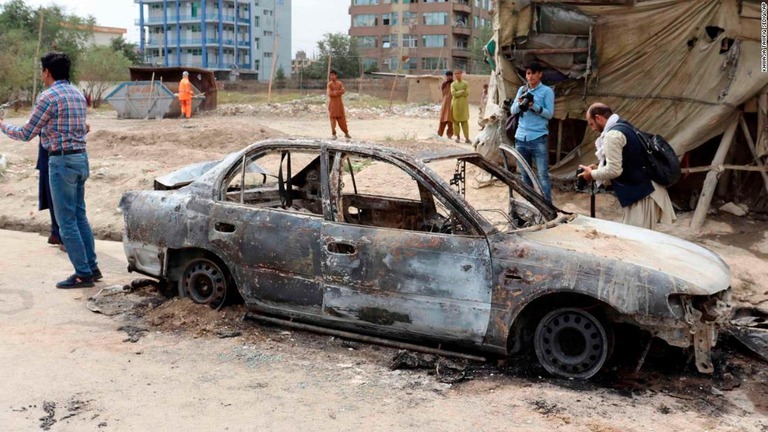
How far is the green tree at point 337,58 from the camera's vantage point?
64.2 m

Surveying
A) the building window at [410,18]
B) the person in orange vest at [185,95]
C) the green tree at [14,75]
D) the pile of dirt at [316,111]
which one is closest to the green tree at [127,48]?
the building window at [410,18]

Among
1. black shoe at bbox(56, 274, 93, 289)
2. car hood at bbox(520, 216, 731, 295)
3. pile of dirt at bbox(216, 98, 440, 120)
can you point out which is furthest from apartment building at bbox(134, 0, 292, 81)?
car hood at bbox(520, 216, 731, 295)

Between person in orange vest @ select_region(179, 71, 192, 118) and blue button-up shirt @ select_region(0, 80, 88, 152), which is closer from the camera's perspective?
blue button-up shirt @ select_region(0, 80, 88, 152)

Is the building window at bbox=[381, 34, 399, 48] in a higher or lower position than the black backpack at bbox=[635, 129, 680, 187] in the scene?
higher

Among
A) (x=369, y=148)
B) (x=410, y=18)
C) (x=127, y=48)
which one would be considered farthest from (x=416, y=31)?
(x=369, y=148)

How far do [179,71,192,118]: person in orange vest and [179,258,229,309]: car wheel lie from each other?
2058cm

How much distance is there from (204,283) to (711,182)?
6682 millimetres

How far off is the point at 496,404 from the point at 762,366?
6.57ft

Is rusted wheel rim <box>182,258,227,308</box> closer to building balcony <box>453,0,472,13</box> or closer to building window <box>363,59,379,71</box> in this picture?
building window <box>363,59,379,71</box>

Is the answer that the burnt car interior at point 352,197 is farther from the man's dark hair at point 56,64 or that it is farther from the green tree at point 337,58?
the green tree at point 337,58

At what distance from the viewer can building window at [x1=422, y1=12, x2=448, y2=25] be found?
80812 mm

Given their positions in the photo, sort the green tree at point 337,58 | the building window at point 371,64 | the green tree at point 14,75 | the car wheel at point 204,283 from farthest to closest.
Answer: the building window at point 371,64 < the green tree at point 337,58 < the green tree at point 14,75 < the car wheel at point 204,283

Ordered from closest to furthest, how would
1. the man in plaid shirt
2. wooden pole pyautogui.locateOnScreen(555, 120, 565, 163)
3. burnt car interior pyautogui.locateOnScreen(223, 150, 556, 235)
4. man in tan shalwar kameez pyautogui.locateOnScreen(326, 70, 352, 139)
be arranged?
burnt car interior pyautogui.locateOnScreen(223, 150, 556, 235), the man in plaid shirt, wooden pole pyautogui.locateOnScreen(555, 120, 565, 163), man in tan shalwar kameez pyautogui.locateOnScreen(326, 70, 352, 139)

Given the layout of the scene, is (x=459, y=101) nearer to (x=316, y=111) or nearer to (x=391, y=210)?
(x=391, y=210)
